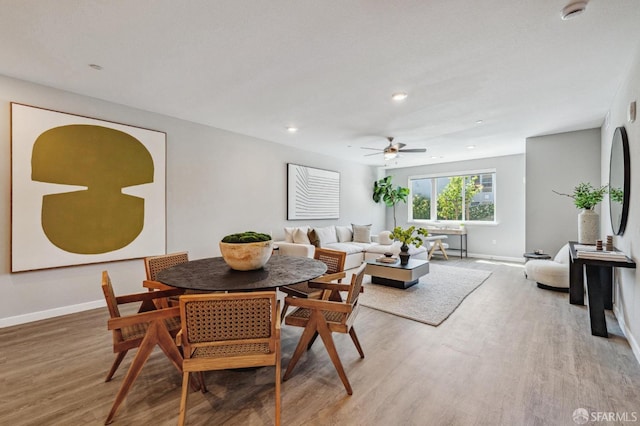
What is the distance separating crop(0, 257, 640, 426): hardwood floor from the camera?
67.7 inches

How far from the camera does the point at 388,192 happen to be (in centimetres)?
848

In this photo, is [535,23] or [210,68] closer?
[535,23]

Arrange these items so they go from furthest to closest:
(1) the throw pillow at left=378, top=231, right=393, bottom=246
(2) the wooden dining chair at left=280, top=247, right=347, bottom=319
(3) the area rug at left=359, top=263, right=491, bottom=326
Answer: (1) the throw pillow at left=378, top=231, right=393, bottom=246, (3) the area rug at left=359, top=263, right=491, bottom=326, (2) the wooden dining chair at left=280, top=247, right=347, bottom=319

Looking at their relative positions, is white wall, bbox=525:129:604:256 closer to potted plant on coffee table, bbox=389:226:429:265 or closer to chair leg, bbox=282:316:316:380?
potted plant on coffee table, bbox=389:226:429:265

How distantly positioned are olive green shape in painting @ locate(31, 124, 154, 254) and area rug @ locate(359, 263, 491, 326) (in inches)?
131

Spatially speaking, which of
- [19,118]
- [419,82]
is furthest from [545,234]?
[19,118]

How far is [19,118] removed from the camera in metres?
3.04

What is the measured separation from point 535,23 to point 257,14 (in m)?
2.00

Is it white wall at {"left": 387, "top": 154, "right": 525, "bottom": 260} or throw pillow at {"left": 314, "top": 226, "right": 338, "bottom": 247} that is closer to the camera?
throw pillow at {"left": 314, "top": 226, "right": 338, "bottom": 247}

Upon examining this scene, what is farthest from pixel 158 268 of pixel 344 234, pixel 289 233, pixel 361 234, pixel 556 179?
pixel 556 179

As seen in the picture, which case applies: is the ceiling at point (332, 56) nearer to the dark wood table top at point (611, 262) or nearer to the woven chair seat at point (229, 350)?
the dark wood table top at point (611, 262)

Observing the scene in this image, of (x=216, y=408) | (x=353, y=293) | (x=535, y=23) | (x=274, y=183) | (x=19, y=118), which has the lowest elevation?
(x=216, y=408)

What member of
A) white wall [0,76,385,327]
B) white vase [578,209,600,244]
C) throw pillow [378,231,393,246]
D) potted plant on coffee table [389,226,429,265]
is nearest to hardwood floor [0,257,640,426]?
white wall [0,76,385,327]

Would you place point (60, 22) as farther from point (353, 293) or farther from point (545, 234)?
point (545, 234)
